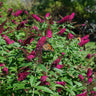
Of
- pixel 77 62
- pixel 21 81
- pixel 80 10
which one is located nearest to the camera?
pixel 21 81

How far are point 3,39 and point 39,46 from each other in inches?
34.0

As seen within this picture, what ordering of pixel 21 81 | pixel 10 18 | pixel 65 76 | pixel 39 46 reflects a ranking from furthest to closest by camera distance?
pixel 10 18, pixel 65 76, pixel 21 81, pixel 39 46

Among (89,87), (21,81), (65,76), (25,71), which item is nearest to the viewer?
(25,71)

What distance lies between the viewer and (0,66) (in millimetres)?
1932

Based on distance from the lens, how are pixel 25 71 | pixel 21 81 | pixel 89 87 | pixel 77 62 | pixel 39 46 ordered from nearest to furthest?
pixel 39 46 < pixel 25 71 < pixel 21 81 < pixel 89 87 < pixel 77 62

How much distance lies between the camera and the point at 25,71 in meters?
1.42

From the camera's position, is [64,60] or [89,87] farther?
[64,60]

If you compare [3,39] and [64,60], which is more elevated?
[3,39]

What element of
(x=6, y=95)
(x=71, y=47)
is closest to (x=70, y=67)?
(x=71, y=47)

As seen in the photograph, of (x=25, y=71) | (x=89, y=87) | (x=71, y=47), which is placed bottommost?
(x=89, y=87)

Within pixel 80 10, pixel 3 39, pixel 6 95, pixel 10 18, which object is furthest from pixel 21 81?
pixel 80 10

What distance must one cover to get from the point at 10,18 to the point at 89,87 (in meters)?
1.87

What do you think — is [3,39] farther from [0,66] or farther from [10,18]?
[10,18]

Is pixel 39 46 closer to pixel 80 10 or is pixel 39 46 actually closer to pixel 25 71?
pixel 25 71
